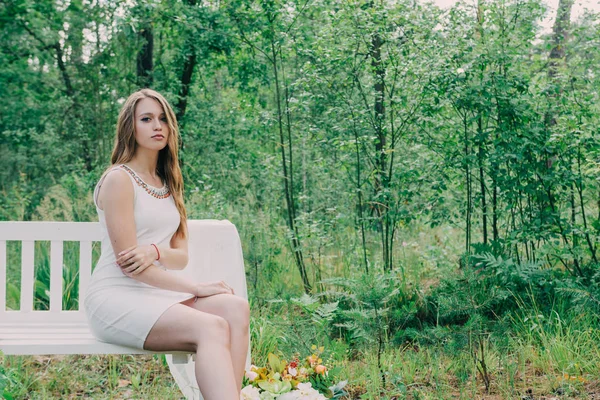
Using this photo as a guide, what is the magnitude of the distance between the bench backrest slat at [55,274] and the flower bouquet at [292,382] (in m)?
1.02

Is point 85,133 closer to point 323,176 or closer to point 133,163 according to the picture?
point 323,176

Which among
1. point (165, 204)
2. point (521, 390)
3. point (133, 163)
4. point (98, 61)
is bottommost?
point (521, 390)

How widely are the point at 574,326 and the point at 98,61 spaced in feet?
20.5

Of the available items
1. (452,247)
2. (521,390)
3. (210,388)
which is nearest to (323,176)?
(452,247)

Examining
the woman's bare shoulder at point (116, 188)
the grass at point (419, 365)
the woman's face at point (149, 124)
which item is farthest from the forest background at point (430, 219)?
the woman's face at point (149, 124)

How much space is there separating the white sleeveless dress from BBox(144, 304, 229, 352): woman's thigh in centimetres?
3

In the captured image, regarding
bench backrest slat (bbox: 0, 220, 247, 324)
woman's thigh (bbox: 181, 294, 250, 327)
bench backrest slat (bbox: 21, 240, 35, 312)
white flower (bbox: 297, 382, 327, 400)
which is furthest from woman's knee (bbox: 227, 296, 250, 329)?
bench backrest slat (bbox: 21, 240, 35, 312)

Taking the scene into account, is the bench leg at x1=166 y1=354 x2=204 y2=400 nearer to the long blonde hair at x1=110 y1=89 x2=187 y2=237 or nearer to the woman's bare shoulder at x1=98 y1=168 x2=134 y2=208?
the long blonde hair at x1=110 y1=89 x2=187 y2=237

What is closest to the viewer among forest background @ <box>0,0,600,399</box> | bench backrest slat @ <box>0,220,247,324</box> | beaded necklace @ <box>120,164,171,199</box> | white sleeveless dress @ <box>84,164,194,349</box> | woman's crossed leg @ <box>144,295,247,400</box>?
woman's crossed leg @ <box>144,295,247,400</box>

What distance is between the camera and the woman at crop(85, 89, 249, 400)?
239cm

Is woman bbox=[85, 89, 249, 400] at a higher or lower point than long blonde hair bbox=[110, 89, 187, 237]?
lower

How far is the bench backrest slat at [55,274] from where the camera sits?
3090mm

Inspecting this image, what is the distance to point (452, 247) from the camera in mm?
5852

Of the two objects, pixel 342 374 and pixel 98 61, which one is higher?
pixel 98 61
